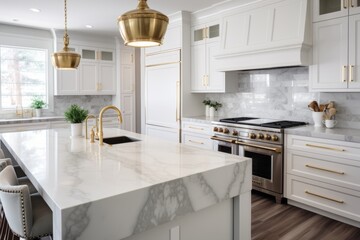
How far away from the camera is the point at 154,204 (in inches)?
57.9

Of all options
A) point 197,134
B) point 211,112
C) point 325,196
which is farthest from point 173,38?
point 325,196

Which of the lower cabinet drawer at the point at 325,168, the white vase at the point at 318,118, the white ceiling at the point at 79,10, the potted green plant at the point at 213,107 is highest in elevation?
the white ceiling at the point at 79,10

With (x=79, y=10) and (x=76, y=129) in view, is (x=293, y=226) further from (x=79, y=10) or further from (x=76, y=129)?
(x=79, y=10)

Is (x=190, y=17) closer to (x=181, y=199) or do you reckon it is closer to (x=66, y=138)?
(x=66, y=138)

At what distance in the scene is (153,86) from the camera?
208 inches

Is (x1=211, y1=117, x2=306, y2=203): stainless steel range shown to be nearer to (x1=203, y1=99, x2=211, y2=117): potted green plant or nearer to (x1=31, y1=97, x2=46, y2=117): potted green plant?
(x1=203, y1=99, x2=211, y2=117): potted green plant

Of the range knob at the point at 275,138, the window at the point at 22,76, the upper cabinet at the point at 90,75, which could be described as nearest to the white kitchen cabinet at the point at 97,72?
the upper cabinet at the point at 90,75

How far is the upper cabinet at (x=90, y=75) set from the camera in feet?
19.3

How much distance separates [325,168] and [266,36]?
69.7 inches

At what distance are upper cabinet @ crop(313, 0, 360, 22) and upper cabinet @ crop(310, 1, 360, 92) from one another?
0.01 m

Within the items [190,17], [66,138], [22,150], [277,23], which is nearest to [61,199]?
[22,150]

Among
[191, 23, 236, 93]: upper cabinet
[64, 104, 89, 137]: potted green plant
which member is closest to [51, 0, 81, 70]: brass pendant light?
[64, 104, 89, 137]: potted green plant

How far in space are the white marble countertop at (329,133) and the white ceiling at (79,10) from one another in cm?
214

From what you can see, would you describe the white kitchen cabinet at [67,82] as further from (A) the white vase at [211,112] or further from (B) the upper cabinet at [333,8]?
(B) the upper cabinet at [333,8]
